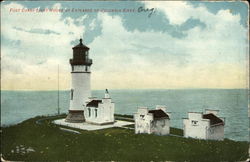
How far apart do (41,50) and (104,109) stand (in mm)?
6756

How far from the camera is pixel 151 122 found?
15.0m

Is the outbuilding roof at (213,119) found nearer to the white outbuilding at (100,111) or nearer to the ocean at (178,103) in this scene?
the ocean at (178,103)

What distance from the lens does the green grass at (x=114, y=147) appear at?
11391 millimetres

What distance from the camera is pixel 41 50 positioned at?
13.9 m

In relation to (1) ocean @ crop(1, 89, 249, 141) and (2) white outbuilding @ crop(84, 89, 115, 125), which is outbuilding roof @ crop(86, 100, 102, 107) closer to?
(2) white outbuilding @ crop(84, 89, 115, 125)

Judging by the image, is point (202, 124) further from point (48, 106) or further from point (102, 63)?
point (48, 106)

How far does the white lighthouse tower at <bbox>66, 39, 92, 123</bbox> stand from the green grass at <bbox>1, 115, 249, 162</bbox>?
191 inches

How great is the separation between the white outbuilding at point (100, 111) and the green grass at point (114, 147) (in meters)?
4.12

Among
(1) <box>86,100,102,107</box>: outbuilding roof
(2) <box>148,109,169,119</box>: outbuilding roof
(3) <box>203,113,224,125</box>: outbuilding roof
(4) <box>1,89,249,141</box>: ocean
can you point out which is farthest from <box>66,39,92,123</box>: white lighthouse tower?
(3) <box>203,113,224,125</box>: outbuilding roof

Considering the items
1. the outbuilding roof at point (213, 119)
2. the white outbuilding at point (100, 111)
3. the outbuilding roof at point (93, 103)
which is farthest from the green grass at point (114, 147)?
the outbuilding roof at point (93, 103)

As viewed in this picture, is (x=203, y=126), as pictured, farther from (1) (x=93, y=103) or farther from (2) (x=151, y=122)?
(1) (x=93, y=103)

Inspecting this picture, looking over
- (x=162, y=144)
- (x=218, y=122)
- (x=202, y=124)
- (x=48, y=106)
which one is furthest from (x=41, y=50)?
(x=48, y=106)

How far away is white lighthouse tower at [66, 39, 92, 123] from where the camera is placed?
18.4 meters

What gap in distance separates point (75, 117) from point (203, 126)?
9572 millimetres
